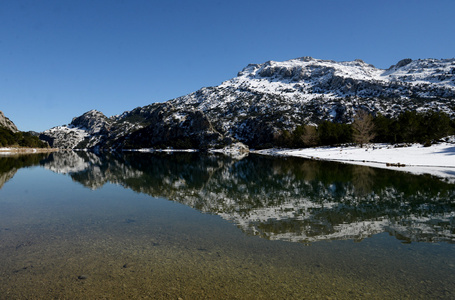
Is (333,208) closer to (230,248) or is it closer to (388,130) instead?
(230,248)

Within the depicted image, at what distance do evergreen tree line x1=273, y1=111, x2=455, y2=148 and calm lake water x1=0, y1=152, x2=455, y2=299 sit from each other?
70597 mm

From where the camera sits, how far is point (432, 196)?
2106 cm

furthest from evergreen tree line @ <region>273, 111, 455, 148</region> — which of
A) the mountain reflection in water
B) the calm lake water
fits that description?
the calm lake water

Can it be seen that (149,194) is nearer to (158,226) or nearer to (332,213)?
(158,226)

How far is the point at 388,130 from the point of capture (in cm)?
11075

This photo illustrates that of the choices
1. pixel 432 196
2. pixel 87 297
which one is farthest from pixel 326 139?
pixel 87 297

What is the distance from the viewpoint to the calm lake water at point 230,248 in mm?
7711

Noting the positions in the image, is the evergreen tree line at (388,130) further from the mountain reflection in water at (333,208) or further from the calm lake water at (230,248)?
the calm lake water at (230,248)

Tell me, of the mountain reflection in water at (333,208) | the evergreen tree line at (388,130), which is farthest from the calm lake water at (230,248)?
the evergreen tree line at (388,130)

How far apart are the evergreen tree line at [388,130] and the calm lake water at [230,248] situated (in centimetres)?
7060

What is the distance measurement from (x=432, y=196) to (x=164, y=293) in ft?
76.8

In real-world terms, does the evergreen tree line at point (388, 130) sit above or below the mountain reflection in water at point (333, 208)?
above

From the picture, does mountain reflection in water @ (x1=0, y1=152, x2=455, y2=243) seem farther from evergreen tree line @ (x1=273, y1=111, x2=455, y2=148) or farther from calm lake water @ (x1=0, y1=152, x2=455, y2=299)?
evergreen tree line @ (x1=273, y1=111, x2=455, y2=148)

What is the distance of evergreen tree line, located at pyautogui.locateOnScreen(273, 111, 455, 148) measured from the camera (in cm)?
9588
